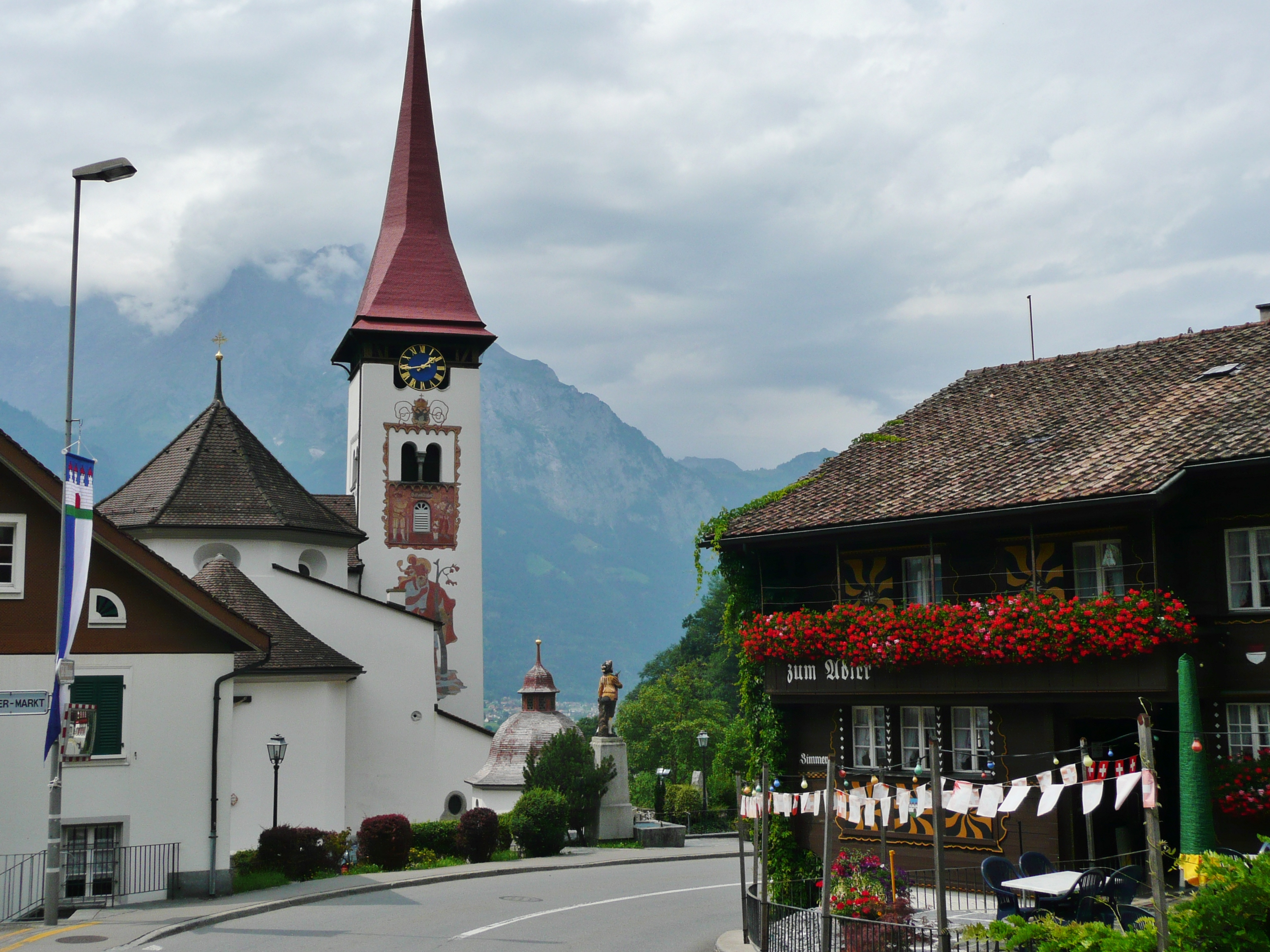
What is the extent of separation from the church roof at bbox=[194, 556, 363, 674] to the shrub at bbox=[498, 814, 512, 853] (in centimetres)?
508

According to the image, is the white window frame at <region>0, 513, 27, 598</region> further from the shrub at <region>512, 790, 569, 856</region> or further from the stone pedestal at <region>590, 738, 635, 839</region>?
the stone pedestal at <region>590, 738, 635, 839</region>

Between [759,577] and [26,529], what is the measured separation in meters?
12.9

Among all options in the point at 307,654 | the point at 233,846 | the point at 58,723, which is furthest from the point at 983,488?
the point at 233,846

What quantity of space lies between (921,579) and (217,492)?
2395 cm

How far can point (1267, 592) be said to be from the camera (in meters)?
19.8

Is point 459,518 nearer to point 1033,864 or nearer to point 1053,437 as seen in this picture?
point 1053,437

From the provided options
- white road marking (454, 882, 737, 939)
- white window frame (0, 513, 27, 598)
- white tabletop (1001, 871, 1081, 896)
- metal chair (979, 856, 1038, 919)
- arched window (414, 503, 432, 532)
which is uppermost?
arched window (414, 503, 432, 532)

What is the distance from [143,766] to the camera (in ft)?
72.3

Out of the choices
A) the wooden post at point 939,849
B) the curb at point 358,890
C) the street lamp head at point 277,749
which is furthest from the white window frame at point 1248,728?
the street lamp head at point 277,749

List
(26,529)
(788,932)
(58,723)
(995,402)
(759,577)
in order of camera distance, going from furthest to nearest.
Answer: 1. (995,402)
2. (759,577)
3. (26,529)
4. (58,723)
5. (788,932)

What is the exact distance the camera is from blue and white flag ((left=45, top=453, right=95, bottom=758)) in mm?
18156

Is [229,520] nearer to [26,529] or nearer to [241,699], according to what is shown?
[241,699]

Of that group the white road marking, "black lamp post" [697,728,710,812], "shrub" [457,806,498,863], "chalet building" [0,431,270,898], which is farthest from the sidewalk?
"black lamp post" [697,728,710,812]

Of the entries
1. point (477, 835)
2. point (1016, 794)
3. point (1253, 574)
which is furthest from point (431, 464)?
point (1016, 794)
